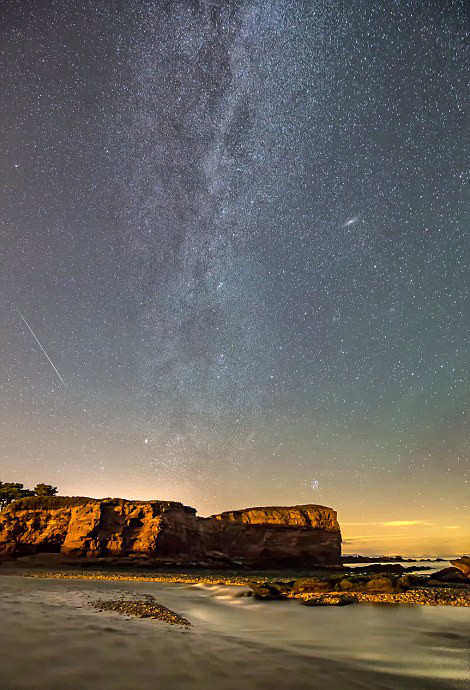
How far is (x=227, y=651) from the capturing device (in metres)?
6.98

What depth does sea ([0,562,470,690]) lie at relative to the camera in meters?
5.08

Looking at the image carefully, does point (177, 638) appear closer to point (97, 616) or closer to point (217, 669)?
point (217, 669)

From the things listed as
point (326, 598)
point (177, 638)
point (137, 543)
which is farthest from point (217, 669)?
point (137, 543)

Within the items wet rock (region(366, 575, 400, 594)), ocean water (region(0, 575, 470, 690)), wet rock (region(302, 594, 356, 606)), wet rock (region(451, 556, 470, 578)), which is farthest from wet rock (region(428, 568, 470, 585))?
ocean water (region(0, 575, 470, 690))

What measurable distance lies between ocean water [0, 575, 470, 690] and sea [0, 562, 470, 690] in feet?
0.05

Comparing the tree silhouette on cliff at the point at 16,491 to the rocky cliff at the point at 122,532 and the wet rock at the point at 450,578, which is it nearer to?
the rocky cliff at the point at 122,532

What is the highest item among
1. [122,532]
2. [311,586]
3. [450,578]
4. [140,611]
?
[122,532]

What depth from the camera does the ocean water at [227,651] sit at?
508cm

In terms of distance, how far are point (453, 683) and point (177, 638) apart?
4.79m

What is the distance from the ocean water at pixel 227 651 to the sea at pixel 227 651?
0.05ft

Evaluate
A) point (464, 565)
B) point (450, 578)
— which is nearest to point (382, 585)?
point (450, 578)

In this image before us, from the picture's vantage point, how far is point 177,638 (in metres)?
7.85

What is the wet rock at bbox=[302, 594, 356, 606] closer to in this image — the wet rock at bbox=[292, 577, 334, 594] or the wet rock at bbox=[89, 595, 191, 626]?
the wet rock at bbox=[292, 577, 334, 594]

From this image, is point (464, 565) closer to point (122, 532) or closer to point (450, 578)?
point (450, 578)
